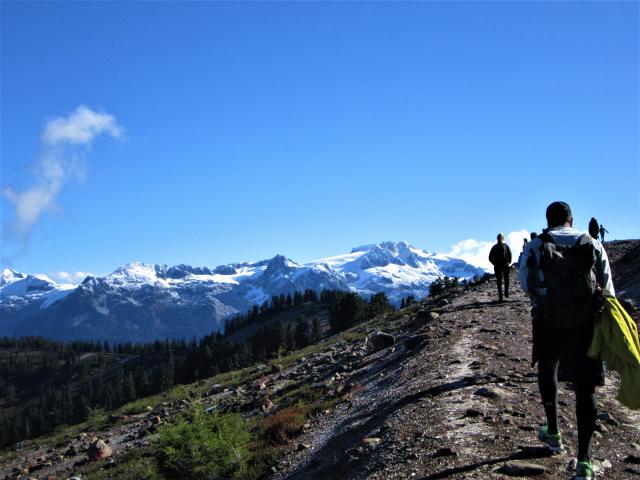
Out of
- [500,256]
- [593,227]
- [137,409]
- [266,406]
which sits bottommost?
[137,409]

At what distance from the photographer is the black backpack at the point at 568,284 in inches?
268

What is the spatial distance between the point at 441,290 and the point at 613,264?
1549 centimetres

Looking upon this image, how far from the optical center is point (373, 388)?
15078mm

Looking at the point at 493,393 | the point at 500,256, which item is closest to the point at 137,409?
the point at 500,256

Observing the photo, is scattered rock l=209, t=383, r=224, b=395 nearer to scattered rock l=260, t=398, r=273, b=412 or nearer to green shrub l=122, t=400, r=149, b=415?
green shrub l=122, t=400, r=149, b=415

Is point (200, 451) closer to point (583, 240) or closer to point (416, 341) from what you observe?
point (583, 240)

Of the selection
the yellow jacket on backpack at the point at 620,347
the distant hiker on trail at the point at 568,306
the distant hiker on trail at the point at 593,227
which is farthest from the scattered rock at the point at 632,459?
the distant hiker on trail at the point at 593,227

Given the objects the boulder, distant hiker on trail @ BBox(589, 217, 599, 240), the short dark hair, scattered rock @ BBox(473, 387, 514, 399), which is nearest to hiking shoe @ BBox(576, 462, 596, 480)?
the short dark hair

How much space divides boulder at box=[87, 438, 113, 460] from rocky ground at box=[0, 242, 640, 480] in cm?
20

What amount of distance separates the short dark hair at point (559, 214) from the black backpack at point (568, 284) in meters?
0.50

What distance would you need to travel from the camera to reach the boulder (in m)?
20.0

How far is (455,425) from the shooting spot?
8883mm

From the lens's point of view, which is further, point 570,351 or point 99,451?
point 99,451

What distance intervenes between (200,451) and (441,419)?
4.81 metres
